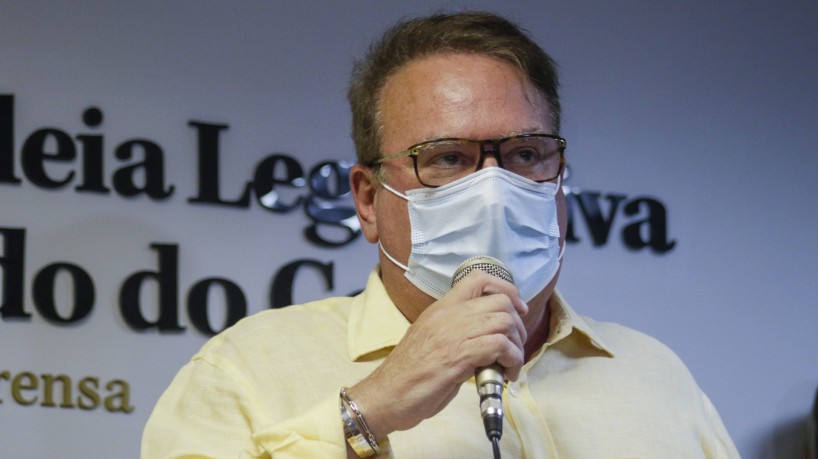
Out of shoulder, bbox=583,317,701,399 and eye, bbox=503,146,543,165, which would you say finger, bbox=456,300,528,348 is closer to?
eye, bbox=503,146,543,165

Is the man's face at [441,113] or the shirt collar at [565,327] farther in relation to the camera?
the shirt collar at [565,327]

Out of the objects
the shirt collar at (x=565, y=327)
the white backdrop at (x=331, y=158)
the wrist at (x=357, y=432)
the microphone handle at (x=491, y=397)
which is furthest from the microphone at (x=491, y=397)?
the white backdrop at (x=331, y=158)

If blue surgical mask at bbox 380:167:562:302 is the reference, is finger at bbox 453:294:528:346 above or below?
below

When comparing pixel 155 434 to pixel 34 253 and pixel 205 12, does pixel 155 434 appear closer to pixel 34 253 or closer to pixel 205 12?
pixel 34 253

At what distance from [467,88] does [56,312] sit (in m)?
1.50

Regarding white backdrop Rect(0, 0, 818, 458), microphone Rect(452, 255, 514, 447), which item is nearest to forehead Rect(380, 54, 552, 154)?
microphone Rect(452, 255, 514, 447)

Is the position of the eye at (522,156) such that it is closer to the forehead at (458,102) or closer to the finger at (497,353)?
the forehead at (458,102)

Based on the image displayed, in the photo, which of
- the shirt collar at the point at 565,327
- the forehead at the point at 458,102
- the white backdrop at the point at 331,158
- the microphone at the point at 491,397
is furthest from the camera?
the white backdrop at the point at 331,158

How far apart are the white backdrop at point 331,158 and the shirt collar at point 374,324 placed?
1.14m

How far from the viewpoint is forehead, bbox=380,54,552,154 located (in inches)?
76.7

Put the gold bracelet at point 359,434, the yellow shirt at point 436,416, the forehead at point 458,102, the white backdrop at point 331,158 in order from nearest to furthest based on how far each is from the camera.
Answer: the gold bracelet at point 359,434
the yellow shirt at point 436,416
the forehead at point 458,102
the white backdrop at point 331,158

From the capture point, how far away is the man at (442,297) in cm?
187

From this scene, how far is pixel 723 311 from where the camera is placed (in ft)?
12.5

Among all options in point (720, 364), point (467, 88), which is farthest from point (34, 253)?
point (720, 364)
